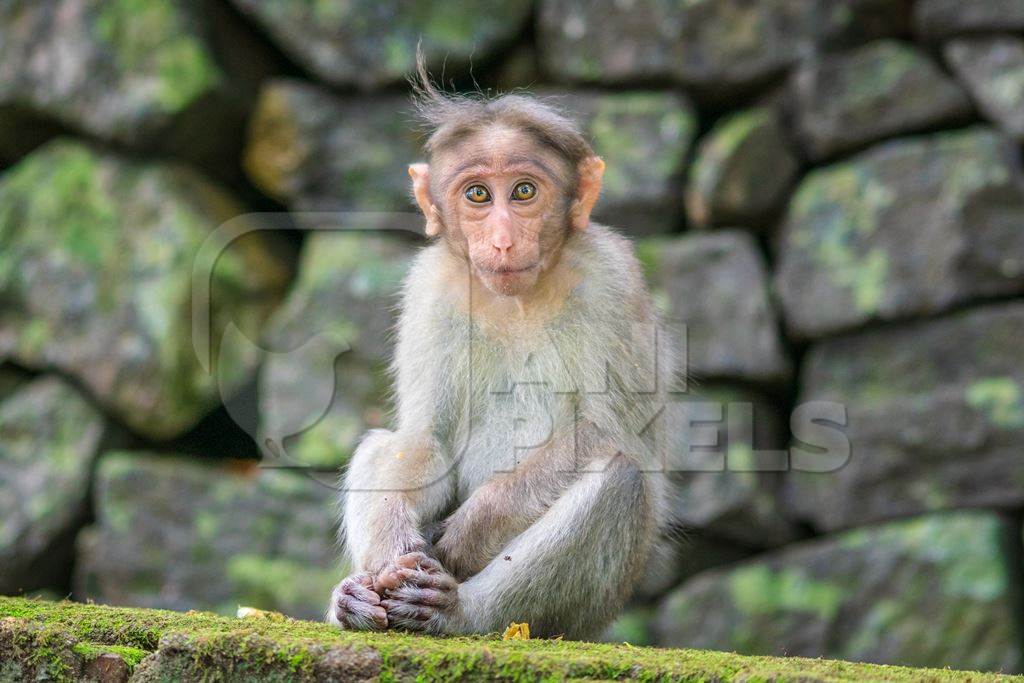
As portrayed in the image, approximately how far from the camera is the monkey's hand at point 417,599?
4.20m

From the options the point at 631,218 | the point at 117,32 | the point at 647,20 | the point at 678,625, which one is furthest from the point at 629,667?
the point at 117,32

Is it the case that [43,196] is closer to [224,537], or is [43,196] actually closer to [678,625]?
[224,537]

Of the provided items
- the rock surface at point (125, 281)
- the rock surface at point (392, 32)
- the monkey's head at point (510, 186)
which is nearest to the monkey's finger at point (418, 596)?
the monkey's head at point (510, 186)

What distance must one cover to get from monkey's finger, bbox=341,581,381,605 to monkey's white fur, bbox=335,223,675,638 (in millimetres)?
207

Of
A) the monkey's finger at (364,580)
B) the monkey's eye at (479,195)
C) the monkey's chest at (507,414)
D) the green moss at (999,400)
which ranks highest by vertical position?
the monkey's eye at (479,195)

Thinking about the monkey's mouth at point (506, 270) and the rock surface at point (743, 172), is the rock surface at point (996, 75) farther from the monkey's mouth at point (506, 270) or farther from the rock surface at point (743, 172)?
the monkey's mouth at point (506, 270)

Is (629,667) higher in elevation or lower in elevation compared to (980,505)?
lower

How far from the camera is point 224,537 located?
7492 millimetres

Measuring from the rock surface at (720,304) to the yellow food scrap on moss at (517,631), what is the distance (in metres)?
3.00

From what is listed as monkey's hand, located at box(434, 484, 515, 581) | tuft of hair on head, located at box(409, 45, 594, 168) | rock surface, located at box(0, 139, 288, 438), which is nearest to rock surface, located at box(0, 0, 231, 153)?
rock surface, located at box(0, 139, 288, 438)

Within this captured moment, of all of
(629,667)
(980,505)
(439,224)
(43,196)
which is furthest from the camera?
(43,196)

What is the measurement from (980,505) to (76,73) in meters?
5.97

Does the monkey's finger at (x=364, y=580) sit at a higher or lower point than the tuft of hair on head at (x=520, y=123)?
lower

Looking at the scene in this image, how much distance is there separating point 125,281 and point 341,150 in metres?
1.59
